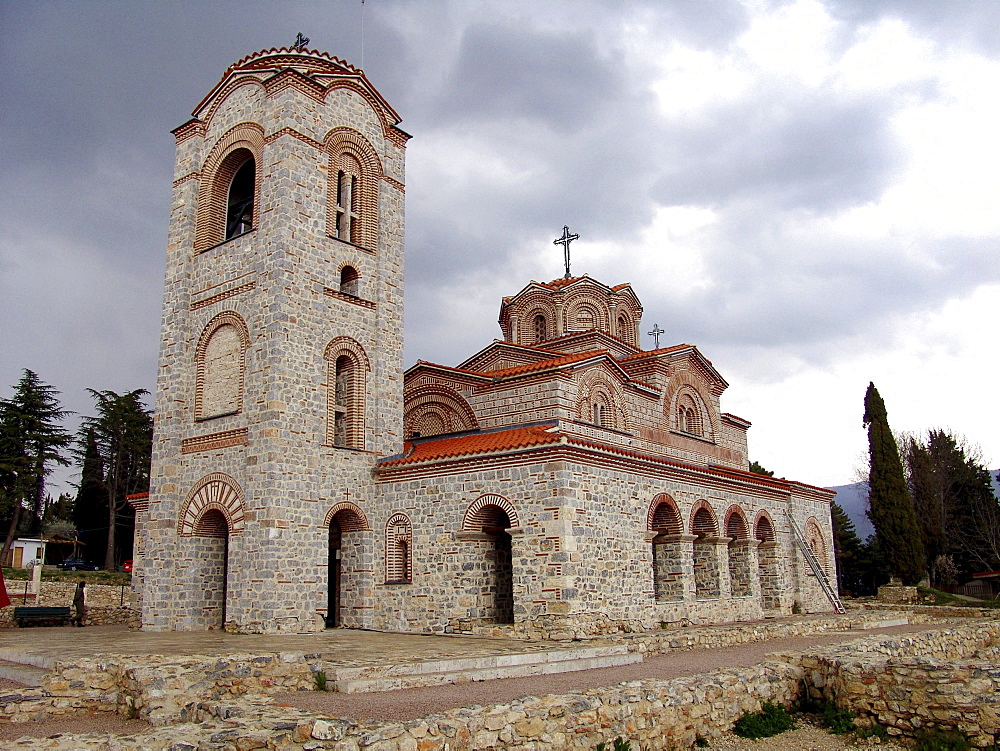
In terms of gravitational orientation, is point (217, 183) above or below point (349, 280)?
above

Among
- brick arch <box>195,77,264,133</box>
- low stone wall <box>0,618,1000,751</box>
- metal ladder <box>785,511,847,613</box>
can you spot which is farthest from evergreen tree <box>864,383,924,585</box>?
brick arch <box>195,77,264,133</box>

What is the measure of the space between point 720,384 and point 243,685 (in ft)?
61.1

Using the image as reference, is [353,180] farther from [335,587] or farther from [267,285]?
[335,587]

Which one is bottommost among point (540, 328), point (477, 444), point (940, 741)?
point (940, 741)

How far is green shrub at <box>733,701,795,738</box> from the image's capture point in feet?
27.3

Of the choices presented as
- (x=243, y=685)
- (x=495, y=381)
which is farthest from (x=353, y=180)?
(x=243, y=685)

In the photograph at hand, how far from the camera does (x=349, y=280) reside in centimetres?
1695

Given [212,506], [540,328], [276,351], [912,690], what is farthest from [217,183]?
[912,690]

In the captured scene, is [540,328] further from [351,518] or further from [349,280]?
[351,518]

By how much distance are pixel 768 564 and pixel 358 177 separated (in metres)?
14.7

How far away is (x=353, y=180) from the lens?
17.6 metres

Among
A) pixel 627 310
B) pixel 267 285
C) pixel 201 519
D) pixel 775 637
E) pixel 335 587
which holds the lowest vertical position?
pixel 775 637

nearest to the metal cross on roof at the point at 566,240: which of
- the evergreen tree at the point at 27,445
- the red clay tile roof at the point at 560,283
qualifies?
the red clay tile roof at the point at 560,283

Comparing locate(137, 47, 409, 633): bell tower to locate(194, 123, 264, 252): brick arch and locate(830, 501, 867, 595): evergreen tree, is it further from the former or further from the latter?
locate(830, 501, 867, 595): evergreen tree
